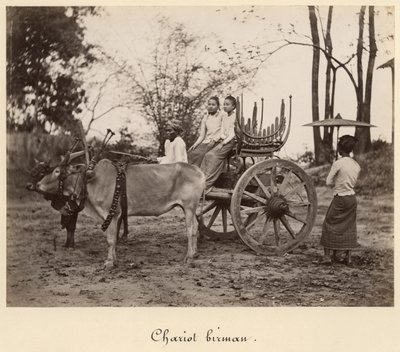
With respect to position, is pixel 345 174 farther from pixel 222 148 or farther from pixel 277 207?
pixel 222 148

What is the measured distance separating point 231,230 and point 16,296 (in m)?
3.25

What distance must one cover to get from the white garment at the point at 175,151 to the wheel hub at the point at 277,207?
1.30m

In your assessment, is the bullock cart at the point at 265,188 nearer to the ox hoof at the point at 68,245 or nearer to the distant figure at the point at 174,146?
the distant figure at the point at 174,146

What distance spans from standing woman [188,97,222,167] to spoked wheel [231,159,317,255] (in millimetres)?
739

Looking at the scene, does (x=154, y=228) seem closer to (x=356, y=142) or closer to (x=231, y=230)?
(x=231, y=230)

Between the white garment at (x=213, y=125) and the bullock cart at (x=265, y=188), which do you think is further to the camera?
the white garment at (x=213, y=125)

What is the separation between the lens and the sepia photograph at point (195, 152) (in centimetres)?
732

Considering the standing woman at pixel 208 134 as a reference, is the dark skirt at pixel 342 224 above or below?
below

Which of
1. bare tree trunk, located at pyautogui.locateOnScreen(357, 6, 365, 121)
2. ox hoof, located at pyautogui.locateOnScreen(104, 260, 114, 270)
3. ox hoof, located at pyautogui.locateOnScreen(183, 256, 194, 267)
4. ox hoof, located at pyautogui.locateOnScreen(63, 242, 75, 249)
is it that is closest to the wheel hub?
ox hoof, located at pyautogui.locateOnScreen(183, 256, 194, 267)

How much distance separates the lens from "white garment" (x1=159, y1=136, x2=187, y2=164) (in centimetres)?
807

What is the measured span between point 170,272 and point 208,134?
2024 mm
